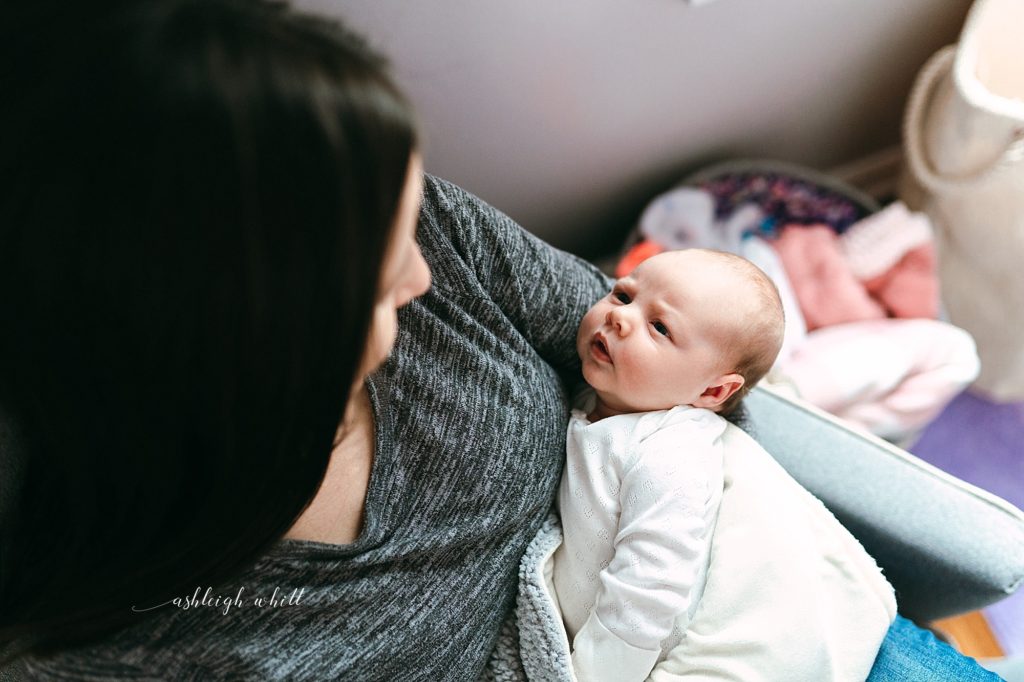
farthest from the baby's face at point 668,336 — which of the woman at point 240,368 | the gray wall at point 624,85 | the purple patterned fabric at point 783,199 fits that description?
the purple patterned fabric at point 783,199

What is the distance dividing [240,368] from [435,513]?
1.17 ft

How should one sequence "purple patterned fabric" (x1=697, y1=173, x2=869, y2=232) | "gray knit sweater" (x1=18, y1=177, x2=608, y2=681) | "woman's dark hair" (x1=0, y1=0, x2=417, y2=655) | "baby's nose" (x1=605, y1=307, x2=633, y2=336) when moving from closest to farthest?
1. "woman's dark hair" (x1=0, y1=0, x2=417, y2=655)
2. "gray knit sweater" (x1=18, y1=177, x2=608, y2=681)
3. "baby's nose" (x1=605, y1=307, x2=633, y2=336)
4. "purple patterned fabric" (x1=697, y1=173, x2=869, y2=232)

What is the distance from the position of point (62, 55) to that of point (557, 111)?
981 millimetres

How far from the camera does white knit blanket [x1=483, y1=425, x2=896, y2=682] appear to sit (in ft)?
2.82

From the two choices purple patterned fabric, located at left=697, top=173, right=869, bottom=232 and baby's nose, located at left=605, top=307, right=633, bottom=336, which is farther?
purple patterned fabric, located at left=697, top=173, right=869, bottom=232

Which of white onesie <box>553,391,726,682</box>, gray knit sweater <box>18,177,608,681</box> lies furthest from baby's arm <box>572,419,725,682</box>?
gray knit sweater <box>18,177,608,681</box>

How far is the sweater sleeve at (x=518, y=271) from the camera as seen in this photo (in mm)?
832

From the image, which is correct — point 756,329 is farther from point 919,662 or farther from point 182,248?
point 182,248

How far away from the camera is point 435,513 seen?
813 millimetres

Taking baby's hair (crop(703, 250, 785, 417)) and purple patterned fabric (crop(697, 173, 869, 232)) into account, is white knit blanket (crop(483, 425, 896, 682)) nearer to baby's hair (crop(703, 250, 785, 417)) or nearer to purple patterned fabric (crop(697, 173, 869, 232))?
baby's hair (crop(703, 250, 785, 417))

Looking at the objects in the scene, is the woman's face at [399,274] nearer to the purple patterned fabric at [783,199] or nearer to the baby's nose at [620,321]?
the baby's nose at [620,321]

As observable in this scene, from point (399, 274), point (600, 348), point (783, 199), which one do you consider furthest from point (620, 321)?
point (783, 199)

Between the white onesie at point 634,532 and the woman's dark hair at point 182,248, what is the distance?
381mm

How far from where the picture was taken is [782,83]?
1588 millimetres
